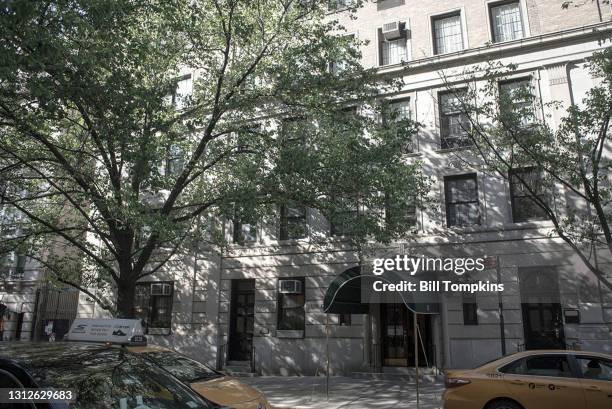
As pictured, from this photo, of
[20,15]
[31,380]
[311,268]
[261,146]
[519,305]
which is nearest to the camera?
[31,380]

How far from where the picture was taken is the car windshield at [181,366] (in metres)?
7.64

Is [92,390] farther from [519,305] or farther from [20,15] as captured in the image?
[519,305]

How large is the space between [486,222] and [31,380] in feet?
51.5

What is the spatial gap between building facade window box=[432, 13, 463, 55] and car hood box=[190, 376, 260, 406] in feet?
52.7

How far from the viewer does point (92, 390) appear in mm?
3723

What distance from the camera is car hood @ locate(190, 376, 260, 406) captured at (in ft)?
21.2

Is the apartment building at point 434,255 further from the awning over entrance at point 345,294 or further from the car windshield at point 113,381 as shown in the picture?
the car windshield at point 113,381

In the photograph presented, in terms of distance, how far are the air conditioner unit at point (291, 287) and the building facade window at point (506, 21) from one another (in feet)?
39.1

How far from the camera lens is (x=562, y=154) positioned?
43.8ft

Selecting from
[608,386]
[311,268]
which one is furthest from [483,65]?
[608,386]

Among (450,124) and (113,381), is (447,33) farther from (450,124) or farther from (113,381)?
(113,381)

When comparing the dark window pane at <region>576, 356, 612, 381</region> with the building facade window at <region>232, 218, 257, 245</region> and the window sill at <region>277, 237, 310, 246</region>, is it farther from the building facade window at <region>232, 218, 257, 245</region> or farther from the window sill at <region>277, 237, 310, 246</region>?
the building facade window at <region>232, 218, 257, 245</region>

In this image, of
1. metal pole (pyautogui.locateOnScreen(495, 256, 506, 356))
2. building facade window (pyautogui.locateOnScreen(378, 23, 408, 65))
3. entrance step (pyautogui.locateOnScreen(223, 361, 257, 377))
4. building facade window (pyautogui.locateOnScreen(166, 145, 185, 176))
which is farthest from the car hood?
building facade window (pyautogui.locateOnScreen(378, 23, 408, 65))

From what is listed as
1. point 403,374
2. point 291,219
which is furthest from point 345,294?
point 291,219
